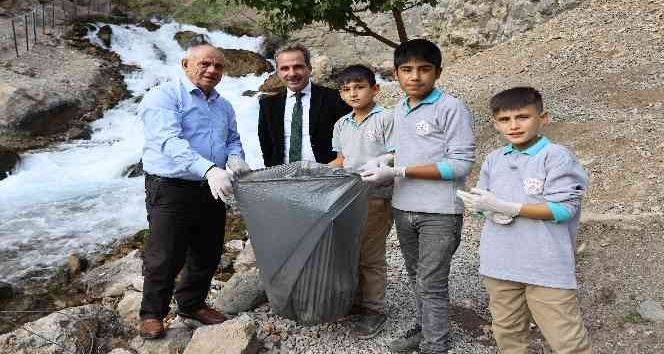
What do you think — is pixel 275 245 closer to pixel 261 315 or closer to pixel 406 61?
pixel 261 315

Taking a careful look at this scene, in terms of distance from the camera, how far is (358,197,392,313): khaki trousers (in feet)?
9.60

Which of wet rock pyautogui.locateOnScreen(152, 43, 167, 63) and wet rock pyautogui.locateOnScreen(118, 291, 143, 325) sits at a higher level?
wet rock pyautogui.locateOnScreen(152, 43, 167, 63)

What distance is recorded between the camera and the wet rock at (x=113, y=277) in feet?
15.2

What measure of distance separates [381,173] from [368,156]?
13.7 inches

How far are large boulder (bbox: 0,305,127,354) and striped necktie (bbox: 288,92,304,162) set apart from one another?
163 cm

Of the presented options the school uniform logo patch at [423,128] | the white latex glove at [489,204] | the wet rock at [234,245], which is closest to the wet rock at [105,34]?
the wet rock at [234,245]

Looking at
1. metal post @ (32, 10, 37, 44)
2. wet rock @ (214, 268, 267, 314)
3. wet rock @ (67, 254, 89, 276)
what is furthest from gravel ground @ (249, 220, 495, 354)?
metal post @ (32, 10, 37, 44)

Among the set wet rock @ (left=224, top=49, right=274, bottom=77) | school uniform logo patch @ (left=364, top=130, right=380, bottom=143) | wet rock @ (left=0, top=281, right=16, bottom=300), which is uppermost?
wet rock @ (left=224, top=49, right=274, bottom=77)

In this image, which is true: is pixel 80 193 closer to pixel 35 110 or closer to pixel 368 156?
pixel 35 110

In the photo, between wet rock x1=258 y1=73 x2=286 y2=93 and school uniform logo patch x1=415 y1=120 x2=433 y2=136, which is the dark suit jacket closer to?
school uniform logo patch x1=415 y1=120 x2=433 y2=136

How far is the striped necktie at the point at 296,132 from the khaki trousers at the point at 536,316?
4.22 ft

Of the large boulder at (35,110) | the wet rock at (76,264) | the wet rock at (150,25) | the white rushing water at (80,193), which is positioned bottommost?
the wet rock at (76,264)

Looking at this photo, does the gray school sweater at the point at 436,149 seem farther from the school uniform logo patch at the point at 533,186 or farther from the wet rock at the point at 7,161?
the wet rock at the point at 7,161

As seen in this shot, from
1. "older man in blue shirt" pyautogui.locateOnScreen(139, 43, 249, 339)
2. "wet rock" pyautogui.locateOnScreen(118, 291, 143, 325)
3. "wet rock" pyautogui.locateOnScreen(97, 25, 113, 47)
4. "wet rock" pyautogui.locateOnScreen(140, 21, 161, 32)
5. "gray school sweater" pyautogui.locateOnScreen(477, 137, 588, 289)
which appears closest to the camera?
"gray school sweater" pyautogui.locateOnScreen(477, 137, 588, 289)
